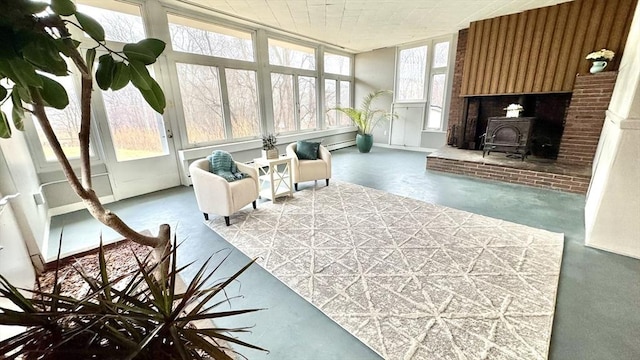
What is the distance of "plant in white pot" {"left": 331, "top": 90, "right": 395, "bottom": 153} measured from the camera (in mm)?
6863

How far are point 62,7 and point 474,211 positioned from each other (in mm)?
3814

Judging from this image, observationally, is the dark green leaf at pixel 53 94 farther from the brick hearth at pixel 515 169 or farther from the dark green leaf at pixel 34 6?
the brick hearth at pixel 515 169

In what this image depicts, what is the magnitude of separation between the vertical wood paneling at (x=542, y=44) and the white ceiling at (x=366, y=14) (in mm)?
250

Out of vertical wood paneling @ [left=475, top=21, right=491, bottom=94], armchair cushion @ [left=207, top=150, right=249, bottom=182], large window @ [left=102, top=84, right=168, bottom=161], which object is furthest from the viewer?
vertical wood paneling @ [left=475, top=21, right=491, bottom=94]

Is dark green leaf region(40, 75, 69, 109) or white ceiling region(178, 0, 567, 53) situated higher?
white ceiling region(178, 0, 567, 53)

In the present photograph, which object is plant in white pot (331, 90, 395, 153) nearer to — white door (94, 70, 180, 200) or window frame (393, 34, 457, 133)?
window frame (393, 34, 457, 133)

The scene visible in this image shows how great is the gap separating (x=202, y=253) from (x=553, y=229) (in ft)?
12.0

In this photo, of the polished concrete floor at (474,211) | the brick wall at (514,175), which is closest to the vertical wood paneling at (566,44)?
the brick wall at (514,175)

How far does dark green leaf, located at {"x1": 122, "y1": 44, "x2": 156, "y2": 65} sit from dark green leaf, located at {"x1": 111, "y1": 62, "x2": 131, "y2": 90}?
0.13ft

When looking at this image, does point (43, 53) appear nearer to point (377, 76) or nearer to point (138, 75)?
point (138, 75)

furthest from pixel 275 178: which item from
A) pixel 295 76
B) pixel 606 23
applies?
pixel 606 23

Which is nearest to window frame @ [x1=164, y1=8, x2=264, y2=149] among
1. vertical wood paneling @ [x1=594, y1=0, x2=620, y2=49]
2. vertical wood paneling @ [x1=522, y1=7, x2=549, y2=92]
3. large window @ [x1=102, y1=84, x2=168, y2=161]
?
large window @ [x1=102, y1=84, x2=168, y2=161]

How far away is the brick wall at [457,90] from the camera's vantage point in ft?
17.7

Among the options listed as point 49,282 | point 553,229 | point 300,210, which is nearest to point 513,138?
point 553,229
